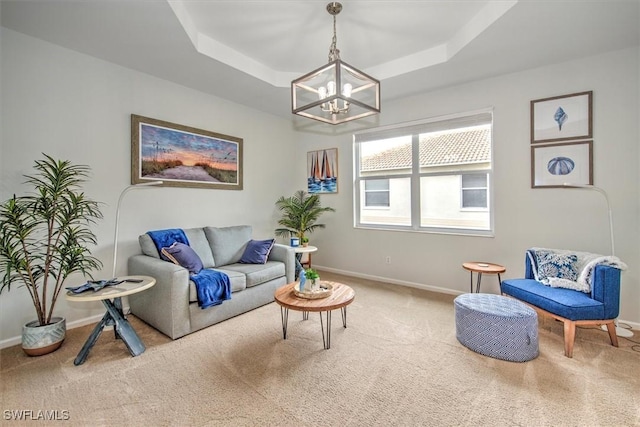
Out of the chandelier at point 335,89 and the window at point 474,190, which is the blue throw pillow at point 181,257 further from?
the window at point 474,190

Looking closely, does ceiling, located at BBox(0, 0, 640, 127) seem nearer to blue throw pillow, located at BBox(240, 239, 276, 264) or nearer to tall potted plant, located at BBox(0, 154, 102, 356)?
tall potted plant, located at BBox(0, 154, 102, 356)

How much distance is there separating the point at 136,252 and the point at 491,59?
180 inches

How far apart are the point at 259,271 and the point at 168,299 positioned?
1011mm

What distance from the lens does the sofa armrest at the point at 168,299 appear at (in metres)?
2.54

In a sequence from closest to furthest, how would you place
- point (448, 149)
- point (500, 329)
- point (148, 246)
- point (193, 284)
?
point (500, 329) < point (193, 284) < point (148, 246) < point (448, 149)

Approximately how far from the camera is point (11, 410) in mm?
1696

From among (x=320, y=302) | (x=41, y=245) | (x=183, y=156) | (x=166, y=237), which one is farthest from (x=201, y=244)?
(x=320, y=302)

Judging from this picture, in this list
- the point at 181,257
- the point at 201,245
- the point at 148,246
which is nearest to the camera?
the point at 181,257

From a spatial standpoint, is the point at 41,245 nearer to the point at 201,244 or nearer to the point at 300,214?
the point at 201,244

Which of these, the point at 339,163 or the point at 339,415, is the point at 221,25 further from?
the point at 339,415

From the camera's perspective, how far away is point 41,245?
102 inches

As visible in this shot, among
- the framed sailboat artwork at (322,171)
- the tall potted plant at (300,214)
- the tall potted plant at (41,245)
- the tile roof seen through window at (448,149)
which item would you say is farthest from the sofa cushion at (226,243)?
the tile roof seen through window at (448,149)

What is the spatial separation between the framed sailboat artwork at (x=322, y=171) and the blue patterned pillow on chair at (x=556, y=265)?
3.01 metres

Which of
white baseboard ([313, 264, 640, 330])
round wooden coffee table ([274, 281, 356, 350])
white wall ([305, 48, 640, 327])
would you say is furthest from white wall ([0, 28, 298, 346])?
white wall ([305, 48, 640, 327])
